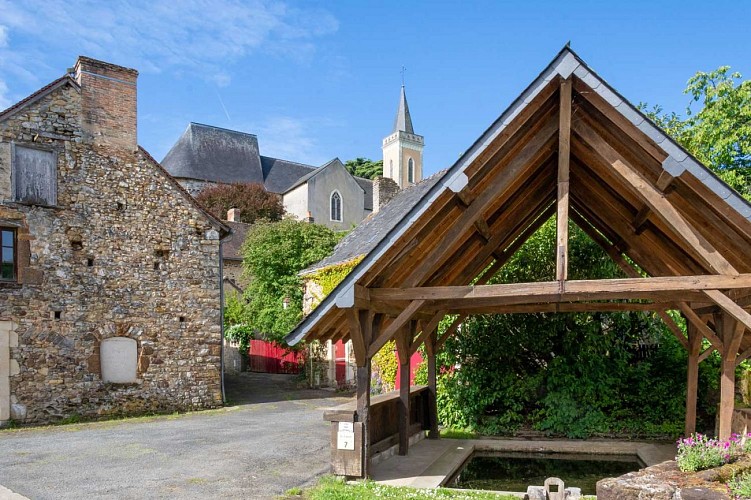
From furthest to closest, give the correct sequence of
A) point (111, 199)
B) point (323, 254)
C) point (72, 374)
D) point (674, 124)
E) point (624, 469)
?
1. point (323, 254)
2. point (674, 124)
3. point (111, 199)
4. point (72, 374)
5. point (624, 469)

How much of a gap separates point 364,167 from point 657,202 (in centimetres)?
5375

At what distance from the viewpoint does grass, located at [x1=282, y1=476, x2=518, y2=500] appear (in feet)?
20.2

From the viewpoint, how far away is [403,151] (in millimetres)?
55281

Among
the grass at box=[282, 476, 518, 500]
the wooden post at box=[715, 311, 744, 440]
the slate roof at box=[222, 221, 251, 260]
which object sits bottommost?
the grass at box=[282, 476, 518, 500]

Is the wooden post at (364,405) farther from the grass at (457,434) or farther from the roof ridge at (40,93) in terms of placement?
the roof ridge at (40,93)

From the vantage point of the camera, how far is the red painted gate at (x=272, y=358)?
22.7m

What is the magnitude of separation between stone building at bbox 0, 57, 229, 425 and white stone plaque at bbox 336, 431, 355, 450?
7867mm

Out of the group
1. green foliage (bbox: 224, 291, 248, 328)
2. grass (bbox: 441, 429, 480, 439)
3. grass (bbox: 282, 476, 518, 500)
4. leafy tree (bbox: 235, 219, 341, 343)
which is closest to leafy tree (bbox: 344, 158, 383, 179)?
green foliage (bbox: 224, 291, 248, 328)

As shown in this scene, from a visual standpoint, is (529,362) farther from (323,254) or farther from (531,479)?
(323,254)

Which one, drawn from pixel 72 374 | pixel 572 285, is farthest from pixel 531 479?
pixel 72 374

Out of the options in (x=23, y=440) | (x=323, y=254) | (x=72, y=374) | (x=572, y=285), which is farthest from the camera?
(x=323, y=254)

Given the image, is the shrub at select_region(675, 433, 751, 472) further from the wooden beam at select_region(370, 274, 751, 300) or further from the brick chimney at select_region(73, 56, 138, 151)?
the brick chimney at select_region(73, 56, 138, 151)

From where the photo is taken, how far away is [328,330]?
7254 millimetres

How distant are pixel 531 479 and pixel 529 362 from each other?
383 cm
